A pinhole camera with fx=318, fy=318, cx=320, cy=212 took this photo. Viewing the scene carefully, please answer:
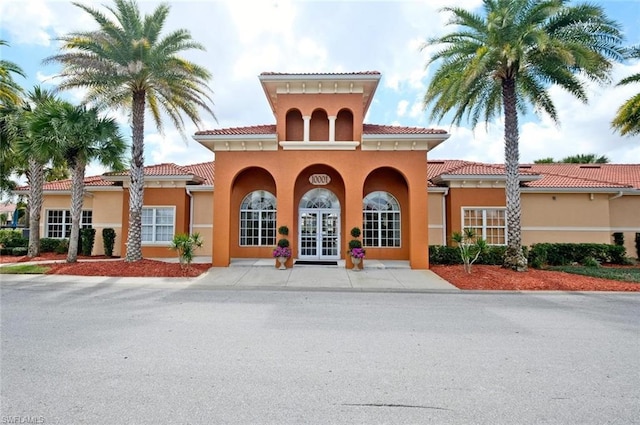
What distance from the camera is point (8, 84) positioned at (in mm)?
15766

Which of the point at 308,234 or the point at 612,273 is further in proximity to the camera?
the point at 308,234

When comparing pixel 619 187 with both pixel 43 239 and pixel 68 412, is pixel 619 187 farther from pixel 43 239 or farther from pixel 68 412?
pixel 43 239

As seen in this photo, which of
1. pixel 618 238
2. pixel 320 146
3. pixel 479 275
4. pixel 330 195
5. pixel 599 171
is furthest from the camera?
pixel 599 171

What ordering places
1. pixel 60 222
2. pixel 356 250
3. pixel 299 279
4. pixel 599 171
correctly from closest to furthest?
1. pixel 299 279
2. pixel 356 250
3. pixel 60 222
4. pixel 599 171

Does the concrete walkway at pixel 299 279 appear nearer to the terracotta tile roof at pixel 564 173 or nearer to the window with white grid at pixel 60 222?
the terracotta tile roof at pixel 564 173

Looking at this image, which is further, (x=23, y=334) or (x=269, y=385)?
(x=23, y=334)

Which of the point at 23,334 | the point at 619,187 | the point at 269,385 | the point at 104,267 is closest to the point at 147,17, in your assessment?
the point at 104,267

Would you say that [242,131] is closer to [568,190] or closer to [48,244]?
[48,244]

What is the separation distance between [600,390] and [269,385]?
392cm

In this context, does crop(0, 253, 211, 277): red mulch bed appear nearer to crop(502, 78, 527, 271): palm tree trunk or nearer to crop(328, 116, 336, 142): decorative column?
crop(328, 116, 336, 142): decorative column

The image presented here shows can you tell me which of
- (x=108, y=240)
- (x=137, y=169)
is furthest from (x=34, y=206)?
(x=137, y=169)

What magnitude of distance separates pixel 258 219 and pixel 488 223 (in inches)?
467

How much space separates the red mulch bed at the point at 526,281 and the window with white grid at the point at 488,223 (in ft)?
12.5

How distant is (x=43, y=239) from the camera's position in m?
17.8
